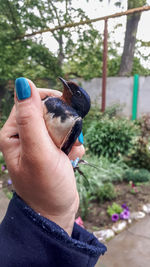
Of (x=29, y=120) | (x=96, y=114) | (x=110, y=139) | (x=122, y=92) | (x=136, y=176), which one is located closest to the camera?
(x=29, y=120)

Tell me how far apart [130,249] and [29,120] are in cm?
195

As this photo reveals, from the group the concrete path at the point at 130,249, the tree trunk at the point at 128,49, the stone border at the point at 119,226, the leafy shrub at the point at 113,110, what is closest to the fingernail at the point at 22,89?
the concrete path at the point at 130,249

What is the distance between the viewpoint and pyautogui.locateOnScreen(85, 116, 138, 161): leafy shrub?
412 cm

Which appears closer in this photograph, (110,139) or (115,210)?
(115,210)

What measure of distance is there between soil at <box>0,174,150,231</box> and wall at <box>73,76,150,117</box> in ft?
10.7

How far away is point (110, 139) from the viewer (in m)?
4.23

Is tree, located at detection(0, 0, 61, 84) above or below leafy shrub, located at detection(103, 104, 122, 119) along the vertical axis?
above

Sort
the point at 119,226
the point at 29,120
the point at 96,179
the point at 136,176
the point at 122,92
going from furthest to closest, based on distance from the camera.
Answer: the point at 122,92, the point at 136,176, the point at 96,179, the point at 119,226, the point at 29,120

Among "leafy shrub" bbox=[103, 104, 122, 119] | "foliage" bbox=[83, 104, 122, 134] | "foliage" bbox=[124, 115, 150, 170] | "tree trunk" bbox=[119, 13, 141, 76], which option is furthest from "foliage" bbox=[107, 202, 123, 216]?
"tree trunk" bbox=[119, 13, 141, 76]

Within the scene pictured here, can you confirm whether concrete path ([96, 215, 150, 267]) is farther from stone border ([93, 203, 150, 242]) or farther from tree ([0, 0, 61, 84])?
tree ([0, 0, 61, 84])

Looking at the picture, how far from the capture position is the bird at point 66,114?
71cm

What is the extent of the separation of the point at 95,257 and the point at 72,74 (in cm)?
673

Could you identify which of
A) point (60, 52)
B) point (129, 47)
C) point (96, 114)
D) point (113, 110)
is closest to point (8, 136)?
point (96, 114)

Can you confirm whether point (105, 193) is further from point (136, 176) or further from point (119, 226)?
point (136, 176)
